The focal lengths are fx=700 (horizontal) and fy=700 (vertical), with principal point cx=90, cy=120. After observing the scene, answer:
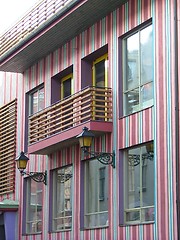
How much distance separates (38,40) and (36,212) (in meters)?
5.81

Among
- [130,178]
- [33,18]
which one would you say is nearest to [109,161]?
[130,178]

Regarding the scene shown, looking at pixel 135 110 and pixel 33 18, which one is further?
pixel 33 18

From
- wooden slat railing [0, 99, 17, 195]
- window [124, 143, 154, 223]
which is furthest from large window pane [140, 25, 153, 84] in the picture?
wooden slat railing [0, 99, 17, 195]

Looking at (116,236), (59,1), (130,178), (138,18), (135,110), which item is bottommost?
(116,236)

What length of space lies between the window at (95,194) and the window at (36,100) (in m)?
4.47

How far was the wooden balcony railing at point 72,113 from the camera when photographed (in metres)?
18.9

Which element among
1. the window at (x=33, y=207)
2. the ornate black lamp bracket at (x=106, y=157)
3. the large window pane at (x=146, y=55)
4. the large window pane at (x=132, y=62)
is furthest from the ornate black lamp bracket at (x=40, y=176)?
the large window pane at (x=146, y=55)

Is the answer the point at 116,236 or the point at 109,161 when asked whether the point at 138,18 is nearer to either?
the point at 109,161

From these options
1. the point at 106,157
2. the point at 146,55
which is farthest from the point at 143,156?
the point at 146,55

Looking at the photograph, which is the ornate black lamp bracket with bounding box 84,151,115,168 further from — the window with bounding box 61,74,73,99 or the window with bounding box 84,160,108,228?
the window with bounding box 61,74,73,99

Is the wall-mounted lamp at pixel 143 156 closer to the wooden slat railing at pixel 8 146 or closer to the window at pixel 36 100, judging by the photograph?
the window at pixel 36 100

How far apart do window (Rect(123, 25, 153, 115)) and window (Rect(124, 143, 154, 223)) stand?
1195mm

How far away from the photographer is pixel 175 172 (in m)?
15.6

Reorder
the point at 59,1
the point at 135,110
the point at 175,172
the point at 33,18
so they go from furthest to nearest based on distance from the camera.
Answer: the point at 33,18, the point at 59,1, the point at 135,110, the point at 175,172
